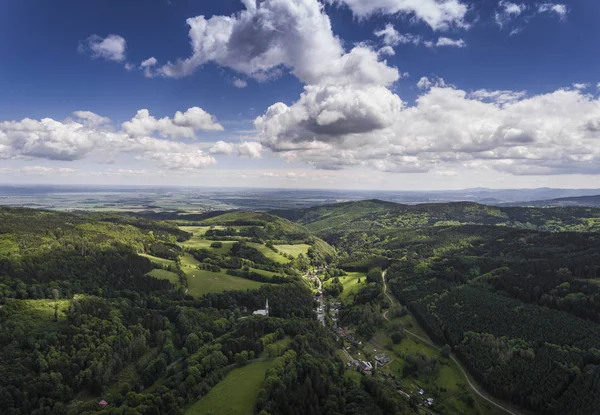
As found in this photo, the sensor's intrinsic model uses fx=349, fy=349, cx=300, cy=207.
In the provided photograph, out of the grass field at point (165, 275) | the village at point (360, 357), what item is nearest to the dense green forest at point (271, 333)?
the grass field at point (165, 275)

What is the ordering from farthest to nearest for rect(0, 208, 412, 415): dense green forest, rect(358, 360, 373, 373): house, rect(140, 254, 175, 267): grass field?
rect(140, 254, 175, 267): grass field
rect(358, 360, 373, 373): house
rect(0, 208, 412, 415): dense green forest

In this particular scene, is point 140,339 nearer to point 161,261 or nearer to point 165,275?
point 165,275

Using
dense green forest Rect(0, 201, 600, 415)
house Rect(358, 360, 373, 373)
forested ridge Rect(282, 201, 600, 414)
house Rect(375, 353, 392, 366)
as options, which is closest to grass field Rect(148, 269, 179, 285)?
dense green forest Rect(0, 201, 600, 415)

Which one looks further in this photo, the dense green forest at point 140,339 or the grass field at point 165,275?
the grass field at point 165,275

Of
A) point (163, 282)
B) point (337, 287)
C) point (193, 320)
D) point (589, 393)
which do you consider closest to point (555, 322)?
point (589, 393)

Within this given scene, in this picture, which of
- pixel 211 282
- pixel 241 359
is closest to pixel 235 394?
pixel 241 359

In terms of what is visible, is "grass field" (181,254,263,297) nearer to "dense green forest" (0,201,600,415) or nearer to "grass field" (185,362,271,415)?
"dense green forest" (0,201,600,415)

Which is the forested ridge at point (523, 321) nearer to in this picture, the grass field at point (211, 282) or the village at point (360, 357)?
the village at point (360, 357)
